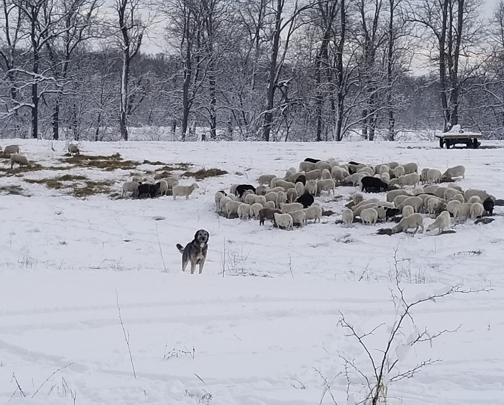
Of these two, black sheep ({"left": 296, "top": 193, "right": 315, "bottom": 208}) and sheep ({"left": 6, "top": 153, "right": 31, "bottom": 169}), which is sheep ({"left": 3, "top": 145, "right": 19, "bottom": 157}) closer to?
sheep ({"left": 6, "top": 153, "right": 31, "bottom": 169})

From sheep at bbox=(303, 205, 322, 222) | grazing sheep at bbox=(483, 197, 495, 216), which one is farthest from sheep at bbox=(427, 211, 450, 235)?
sheep at bbox=(303, 205, 322, 222)

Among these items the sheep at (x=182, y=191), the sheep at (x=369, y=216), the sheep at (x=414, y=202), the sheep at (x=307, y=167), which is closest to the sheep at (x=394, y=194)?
the sheep at (x=414, y=202)

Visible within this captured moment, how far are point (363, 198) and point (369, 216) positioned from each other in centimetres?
159

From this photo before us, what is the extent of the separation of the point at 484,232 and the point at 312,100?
75.4ft

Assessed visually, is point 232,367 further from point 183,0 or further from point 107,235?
point 183,0

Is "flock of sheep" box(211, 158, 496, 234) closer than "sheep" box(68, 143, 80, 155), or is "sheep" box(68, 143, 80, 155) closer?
"flock of sheep" box(211, 158, 496, 234)

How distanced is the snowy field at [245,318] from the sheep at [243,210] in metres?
1.00

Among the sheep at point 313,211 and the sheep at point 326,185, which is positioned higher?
the sheep at point 326,185

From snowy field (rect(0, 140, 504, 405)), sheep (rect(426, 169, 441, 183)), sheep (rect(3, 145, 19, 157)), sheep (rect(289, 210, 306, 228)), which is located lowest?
snowy field (rect(0, 140, 504, 405))

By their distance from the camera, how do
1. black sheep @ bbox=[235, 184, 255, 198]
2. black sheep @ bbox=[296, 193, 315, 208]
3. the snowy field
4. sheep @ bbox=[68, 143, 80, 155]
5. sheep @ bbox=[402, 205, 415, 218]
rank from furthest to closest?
sheep @ bbox=[68, 143, 80, 155] → black sheep @ bbox=[235, 184, 255, 198] → black sheep @ bbox=[296, 193, 315, 208] → sheep @ bbox=[402, 205, 415, 218] → the snowy field

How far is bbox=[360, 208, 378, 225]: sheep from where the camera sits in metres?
12.4

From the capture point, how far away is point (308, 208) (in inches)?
509

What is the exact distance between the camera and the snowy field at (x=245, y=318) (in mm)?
3783

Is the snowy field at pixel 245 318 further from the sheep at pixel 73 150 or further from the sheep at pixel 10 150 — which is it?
the sheep at pixel 73 150
